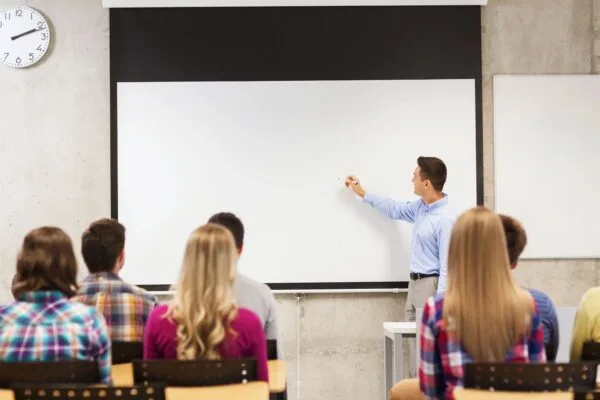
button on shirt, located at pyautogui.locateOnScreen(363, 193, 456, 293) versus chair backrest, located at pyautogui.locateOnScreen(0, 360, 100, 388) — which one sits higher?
button on shirt, located at pyautogui.locateOnScreen(363, 193, 456, 293)

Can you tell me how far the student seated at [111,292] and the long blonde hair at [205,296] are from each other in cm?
75

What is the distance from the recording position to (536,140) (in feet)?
20.2

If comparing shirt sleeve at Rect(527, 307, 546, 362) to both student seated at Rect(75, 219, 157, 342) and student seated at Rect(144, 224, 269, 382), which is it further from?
student seated at Rect(75, 219, 157, 342)

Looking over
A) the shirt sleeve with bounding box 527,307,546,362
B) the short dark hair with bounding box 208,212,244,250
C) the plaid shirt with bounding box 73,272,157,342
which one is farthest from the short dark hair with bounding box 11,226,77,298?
the shirt sleeve with bounding box 527,307,546,362

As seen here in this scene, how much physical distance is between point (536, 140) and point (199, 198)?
8.50ft

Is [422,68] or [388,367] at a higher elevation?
[422,68]

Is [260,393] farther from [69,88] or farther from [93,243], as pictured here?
[69,88]

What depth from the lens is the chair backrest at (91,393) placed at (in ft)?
7.65

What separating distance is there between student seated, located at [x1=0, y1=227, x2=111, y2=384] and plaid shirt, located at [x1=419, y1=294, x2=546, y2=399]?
110 cm

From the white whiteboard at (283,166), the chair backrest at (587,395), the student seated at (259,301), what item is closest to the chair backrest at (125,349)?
the student seated at (259,301)

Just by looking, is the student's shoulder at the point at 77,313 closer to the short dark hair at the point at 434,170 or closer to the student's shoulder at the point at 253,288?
the student's shoulder at the point at 253,288

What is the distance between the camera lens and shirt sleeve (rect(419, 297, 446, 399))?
109 inches

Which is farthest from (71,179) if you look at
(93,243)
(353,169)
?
(93,243)

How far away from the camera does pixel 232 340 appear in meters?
2.83
